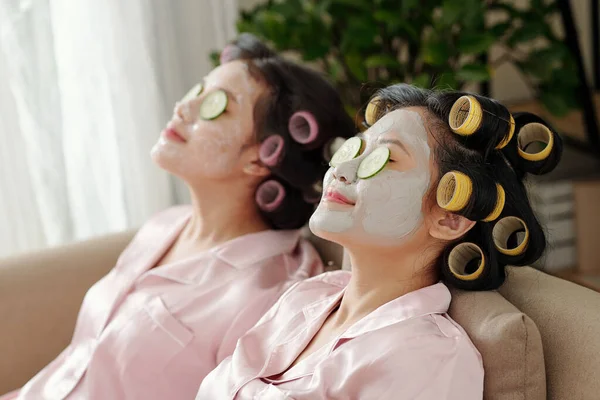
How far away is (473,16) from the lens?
7.61ft

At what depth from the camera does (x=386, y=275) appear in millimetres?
1267

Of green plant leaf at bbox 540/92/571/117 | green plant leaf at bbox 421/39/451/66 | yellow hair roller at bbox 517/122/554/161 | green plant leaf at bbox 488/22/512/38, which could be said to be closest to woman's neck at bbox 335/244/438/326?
yellow hair roller at bbox 517/122/554/161

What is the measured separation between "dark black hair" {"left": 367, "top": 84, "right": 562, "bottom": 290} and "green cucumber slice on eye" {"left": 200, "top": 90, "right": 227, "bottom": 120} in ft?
1.92

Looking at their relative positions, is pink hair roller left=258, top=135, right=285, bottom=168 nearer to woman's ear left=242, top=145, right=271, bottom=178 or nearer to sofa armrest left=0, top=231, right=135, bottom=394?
woman's ear left=242, top=145, right=271, bottom=178

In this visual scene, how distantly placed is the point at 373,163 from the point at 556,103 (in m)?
1.62

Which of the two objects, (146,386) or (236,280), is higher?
(236,280)

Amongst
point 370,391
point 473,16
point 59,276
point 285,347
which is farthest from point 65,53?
point 370,391

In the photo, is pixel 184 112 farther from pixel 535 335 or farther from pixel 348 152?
pixel 535 335

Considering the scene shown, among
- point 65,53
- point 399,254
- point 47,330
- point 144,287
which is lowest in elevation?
point 47,330

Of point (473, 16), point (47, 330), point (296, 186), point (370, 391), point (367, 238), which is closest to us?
point (370, 391)

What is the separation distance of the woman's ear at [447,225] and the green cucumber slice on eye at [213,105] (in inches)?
25.2

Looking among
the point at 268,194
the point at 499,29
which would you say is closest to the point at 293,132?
the point at 268,194

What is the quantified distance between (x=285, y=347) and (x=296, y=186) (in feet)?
1.57

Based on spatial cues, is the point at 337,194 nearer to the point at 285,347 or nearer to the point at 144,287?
the point at 285,347
